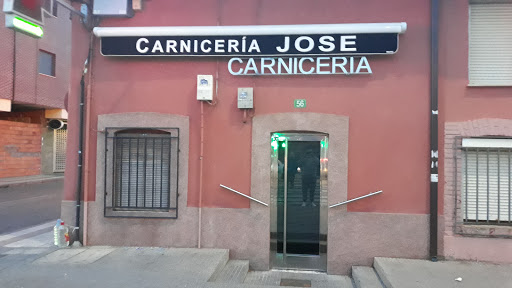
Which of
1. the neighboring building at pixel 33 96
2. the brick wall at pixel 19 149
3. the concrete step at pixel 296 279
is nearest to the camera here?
the concrete step at pixel 296 279

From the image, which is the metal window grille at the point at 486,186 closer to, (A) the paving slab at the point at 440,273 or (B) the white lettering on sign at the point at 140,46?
(A) the paving slab at the point at 440,273

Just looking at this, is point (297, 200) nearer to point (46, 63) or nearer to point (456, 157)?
point (456, 157)

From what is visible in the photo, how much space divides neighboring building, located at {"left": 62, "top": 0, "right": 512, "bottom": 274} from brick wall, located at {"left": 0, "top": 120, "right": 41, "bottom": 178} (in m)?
16.3

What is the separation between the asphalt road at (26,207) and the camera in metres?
8.97

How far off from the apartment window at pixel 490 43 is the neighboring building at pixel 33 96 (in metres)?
16.9

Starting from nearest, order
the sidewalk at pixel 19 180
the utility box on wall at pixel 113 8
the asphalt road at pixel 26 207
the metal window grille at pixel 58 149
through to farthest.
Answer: the utility box on wall at pixel 113 8, the asphalt road at pixel 26 207, the sidewalk at pixel 19 180, the metal window grille at pixel 58 149

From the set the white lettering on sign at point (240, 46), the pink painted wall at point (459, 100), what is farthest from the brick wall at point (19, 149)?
the pink painted wall at point (459, 100)

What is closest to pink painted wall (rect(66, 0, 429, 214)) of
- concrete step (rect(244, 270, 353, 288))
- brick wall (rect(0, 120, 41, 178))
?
concrete step (rect(244, 270, 353, 288))

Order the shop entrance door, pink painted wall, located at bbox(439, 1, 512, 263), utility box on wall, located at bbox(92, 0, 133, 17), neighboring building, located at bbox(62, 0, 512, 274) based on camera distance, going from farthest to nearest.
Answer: utility box on wall, located at bbox(92, 0, 133, 17) < the shop entrance door < neighboring building, located at bbox(62, 0, 512, 274) < pink painted wall, located at bbox(439, 1, 512, 263)

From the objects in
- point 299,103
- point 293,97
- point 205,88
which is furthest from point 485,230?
point 205,88

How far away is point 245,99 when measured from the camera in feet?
19.6

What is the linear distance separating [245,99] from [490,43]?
3972 mm

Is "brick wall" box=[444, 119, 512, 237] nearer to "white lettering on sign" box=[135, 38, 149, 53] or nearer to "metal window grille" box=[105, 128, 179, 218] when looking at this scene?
"metal window grille" box=[105, 128, 179, 218]

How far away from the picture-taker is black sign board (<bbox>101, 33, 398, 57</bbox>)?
18.9 feet
